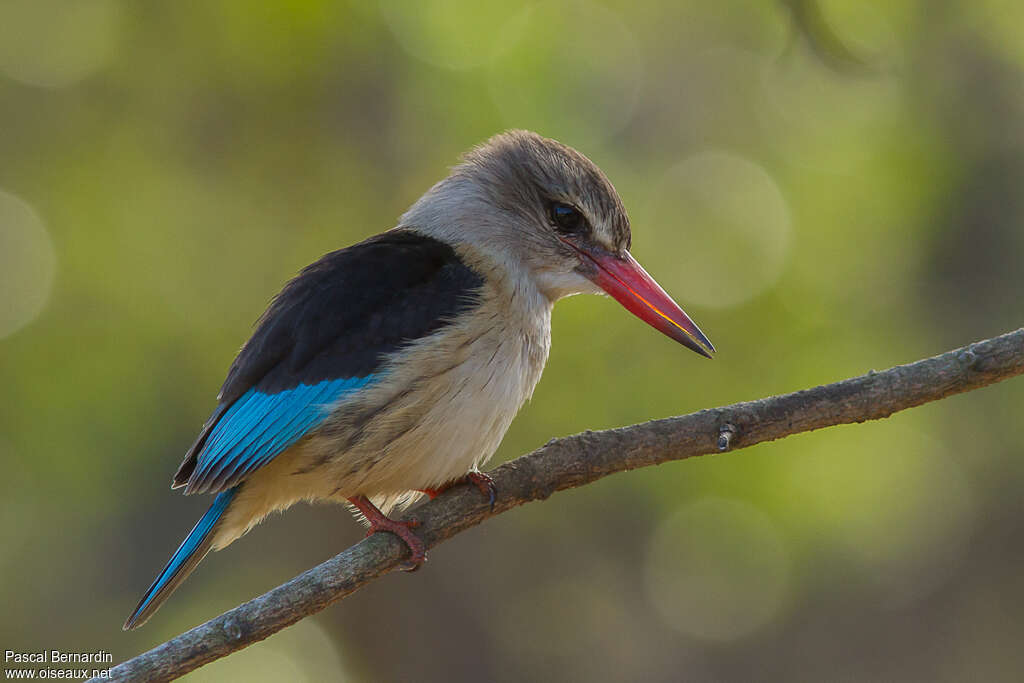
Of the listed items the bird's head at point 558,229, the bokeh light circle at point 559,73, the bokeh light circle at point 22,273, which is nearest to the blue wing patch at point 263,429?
the bird's head at point 558,229

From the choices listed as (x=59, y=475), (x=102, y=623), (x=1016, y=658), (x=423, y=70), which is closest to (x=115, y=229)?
(x=59, y=475)

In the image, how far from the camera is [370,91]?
5.36 meters

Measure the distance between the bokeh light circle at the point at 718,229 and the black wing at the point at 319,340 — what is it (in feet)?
6.91

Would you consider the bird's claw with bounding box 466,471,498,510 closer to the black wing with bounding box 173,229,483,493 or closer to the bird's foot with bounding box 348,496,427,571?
the bird's foot with bounding box 348,496,427,571

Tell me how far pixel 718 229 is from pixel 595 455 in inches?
108

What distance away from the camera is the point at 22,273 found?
4902 millimetres

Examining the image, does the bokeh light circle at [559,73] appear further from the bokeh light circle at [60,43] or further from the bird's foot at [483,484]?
the bird's foot at [483,484]

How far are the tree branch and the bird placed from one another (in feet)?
0.29

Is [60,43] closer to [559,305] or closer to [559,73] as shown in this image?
[559,73]

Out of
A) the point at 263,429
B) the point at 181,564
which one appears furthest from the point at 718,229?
the point at 181,564

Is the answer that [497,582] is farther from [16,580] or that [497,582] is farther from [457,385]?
[457,385]

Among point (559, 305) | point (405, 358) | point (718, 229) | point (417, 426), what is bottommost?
point (417, 426)

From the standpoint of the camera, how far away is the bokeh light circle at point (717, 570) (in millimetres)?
5020

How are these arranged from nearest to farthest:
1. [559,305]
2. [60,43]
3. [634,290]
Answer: [634,290]
[559,305]
[60,43]
